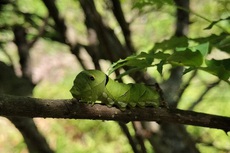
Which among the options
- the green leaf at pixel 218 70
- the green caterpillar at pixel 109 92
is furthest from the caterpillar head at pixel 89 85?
the green leaf at pixel 218 70

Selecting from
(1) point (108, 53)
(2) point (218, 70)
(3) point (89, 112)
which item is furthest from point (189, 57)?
(1) point (108, 53)

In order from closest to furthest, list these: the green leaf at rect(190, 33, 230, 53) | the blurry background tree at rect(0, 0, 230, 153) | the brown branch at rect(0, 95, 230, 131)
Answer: the brown branch at rect(0, 95, 230, 131)
the green leaf at rect(190, 33, 230, 53)
the blurry background tree at rect(0, 0, 230, 153)

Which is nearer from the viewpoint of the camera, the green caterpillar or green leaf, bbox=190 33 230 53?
the green caterpillar

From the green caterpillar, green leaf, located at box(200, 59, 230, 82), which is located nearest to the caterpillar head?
the green caterpillar

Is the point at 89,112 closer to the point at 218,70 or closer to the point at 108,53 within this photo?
the point at 218,70

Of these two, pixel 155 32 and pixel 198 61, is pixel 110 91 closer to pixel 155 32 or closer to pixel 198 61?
pixel 198 61

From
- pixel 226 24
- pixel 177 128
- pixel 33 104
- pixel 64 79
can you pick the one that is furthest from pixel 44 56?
pixel 33 104

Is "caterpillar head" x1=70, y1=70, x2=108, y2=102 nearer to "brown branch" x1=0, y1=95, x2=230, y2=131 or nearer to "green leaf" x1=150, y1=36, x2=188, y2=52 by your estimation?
"brown branch" x1=0, y1=95, x2=230, y2=131
